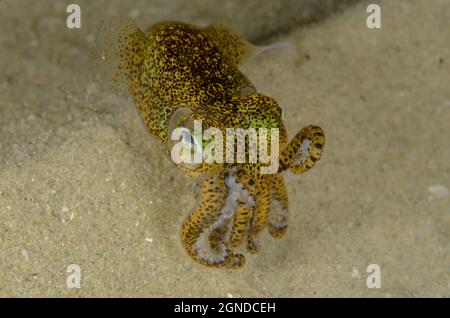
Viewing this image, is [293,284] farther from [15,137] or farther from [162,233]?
[15,137]

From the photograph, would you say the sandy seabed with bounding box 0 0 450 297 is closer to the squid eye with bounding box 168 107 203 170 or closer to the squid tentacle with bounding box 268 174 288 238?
the squid tentacle with bounding box 268 174 288 238

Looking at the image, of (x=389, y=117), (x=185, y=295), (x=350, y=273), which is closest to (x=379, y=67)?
(x=389, y=117)

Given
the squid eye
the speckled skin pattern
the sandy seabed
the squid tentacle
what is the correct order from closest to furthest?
the squid eye < the speckled skin pattern < the squid tentacle < the sandy seabed

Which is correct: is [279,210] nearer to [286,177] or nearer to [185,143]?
[286,177]

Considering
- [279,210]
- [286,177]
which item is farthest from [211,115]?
[286,177]

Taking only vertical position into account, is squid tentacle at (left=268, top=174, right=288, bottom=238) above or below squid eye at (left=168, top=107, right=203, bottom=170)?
below

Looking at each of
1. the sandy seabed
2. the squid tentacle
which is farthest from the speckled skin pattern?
the sandy seabed

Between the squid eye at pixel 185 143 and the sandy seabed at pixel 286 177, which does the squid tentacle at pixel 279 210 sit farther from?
the squid eye at pixel 185 143
